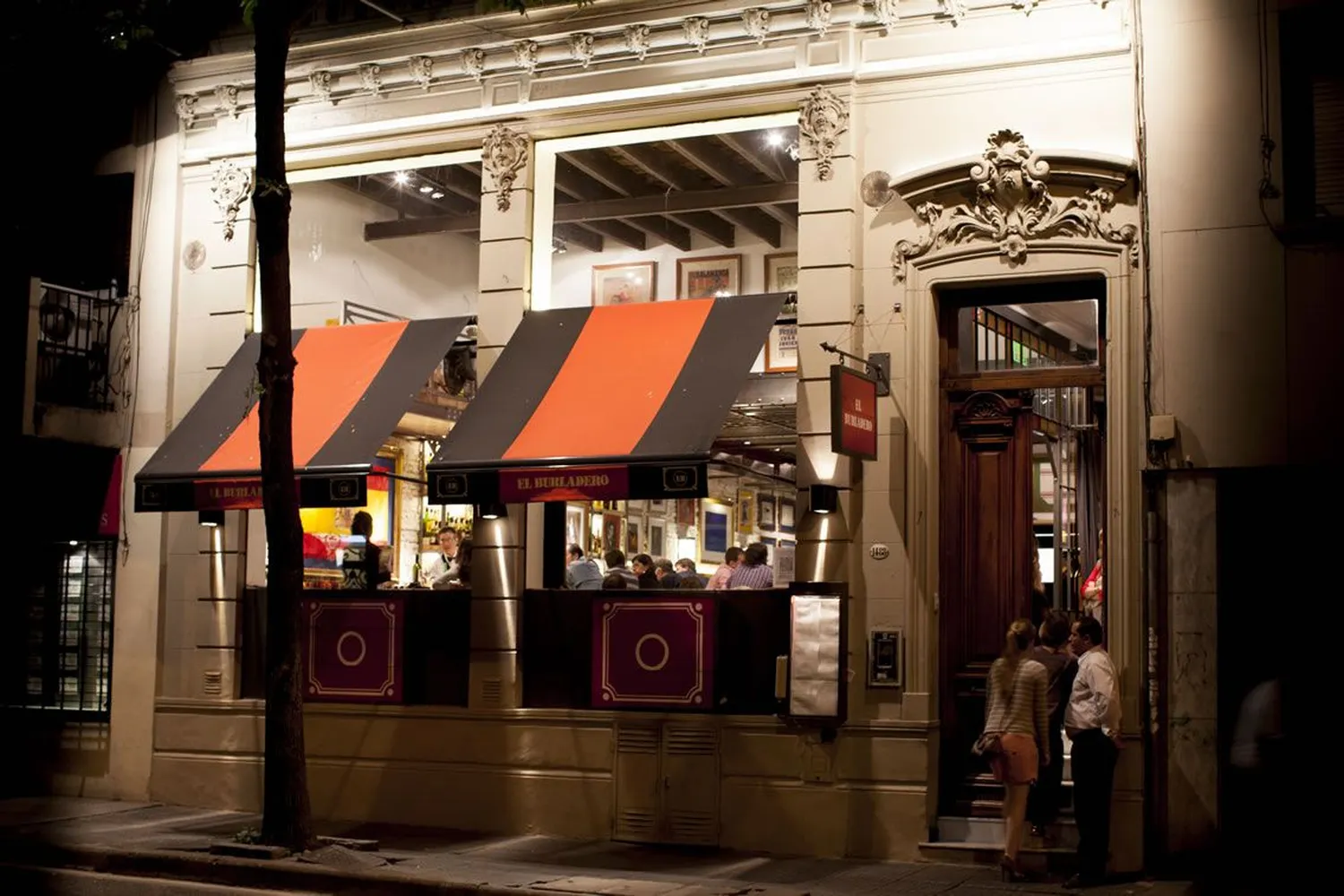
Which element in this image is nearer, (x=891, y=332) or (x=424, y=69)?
(x=891, y=332)

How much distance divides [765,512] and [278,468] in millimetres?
7162

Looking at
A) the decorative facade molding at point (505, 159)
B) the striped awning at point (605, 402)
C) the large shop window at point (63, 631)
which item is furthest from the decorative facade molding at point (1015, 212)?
the large shop window at point (63, 631)

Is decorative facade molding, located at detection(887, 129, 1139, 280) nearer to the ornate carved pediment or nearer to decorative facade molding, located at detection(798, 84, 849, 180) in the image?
decorative facade molding, located at detection(798, 84, 849, 180)

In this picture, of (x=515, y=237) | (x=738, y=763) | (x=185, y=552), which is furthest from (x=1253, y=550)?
(x=185, y=552)

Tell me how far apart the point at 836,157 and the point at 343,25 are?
6.10 meters

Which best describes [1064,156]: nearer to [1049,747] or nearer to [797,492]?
[797,492]

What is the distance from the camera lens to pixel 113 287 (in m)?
17.8

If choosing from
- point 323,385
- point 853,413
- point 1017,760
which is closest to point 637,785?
point 1017,760

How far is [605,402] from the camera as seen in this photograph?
14.2 m

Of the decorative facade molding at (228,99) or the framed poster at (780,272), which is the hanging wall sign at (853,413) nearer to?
the framed poster at (780,272)

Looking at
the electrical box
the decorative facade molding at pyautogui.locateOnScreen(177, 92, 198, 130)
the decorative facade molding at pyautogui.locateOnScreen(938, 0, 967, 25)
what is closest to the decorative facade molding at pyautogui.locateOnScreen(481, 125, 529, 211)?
the decorative facade molding at pyautogui.locateOnScreen(177, 92, 198, 130)

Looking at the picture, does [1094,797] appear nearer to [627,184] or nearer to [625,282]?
[625,282]

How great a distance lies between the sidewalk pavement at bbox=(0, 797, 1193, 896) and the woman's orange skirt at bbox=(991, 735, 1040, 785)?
836mm

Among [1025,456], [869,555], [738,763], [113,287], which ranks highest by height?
[113,287]
